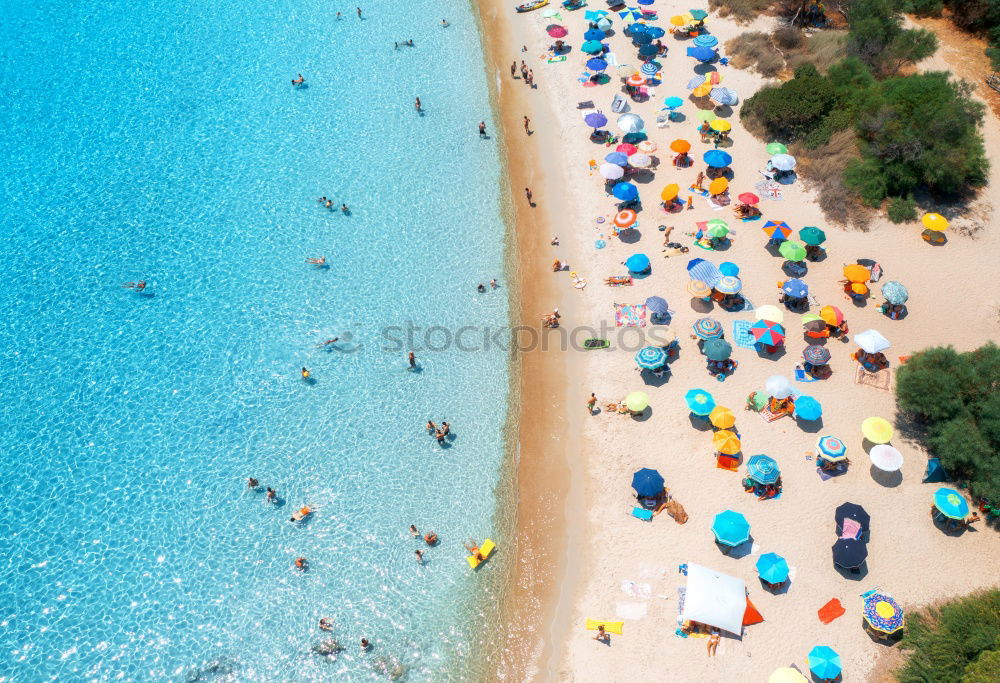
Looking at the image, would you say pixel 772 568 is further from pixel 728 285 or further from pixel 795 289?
pixel 795 289

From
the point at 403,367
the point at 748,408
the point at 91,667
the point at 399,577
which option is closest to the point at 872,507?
the point at 748,408

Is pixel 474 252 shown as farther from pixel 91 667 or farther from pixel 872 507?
pixel 91 667

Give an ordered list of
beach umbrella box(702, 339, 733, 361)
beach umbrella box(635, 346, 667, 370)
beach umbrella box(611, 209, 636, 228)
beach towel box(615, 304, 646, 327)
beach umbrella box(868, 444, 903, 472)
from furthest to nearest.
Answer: beach umbrella box(611, 209, 636, 228) → beach towel box(615, 304, 646, 327) → beach umbrella box(635, 346, 667, 370) → beach umbrella box(702, 339, 733, 361) → beach umbrella box(868, 444, 903, 472)

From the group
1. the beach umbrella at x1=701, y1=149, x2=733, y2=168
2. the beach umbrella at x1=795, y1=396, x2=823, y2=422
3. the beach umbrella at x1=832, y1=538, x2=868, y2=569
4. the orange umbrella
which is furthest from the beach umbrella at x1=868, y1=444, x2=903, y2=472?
the beach umbrella at x1=701, y1=149, x2=733, y2=168

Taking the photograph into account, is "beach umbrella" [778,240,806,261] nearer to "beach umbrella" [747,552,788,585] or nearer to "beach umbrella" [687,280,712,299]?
"beach umbrella" [687,280,712,299]

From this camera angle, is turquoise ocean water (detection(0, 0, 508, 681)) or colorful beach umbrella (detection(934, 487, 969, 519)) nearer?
colorful beach umbrella (detection(934, 487, 969, 519))

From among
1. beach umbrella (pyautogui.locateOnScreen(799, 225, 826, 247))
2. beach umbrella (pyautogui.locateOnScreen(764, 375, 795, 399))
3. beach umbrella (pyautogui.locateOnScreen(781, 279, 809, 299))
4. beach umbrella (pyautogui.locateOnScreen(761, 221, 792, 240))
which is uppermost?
beach umbrella (pyautogui.locateOnScreen(799, 225, 826, 247))
